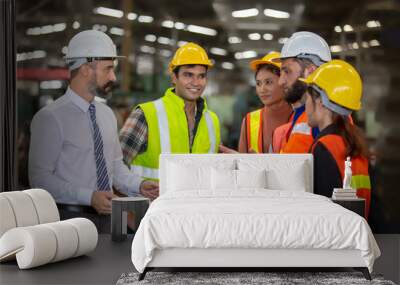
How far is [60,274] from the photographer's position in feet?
17.4

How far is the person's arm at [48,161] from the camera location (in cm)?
743

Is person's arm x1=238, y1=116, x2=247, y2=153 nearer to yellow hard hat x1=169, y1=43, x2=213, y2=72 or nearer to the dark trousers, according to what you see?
yellow hard hat x1=169, y1=43, x2=213, y2=72

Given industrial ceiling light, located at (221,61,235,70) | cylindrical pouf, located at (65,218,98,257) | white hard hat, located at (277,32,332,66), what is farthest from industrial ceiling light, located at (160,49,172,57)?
cylindrical pouf, located at (65,218,98,257)

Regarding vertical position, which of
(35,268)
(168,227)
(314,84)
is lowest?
(35,268)

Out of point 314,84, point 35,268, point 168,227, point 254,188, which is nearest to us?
point 168,227

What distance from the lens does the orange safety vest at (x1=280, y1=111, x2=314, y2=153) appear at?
286 inches

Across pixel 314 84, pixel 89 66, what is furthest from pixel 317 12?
pixel 89 66

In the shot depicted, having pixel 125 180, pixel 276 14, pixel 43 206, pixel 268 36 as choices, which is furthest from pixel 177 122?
pixel 43 206

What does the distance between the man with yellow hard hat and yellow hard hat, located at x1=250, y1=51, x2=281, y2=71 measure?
1.50 ft

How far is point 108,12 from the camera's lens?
24.2 ft

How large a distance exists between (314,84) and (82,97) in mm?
2404

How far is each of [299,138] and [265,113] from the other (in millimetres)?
434

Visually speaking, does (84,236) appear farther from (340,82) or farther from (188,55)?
(340,82)

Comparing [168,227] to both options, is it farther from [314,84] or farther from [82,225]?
[314,84]
